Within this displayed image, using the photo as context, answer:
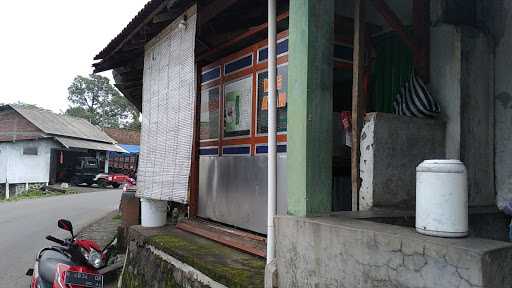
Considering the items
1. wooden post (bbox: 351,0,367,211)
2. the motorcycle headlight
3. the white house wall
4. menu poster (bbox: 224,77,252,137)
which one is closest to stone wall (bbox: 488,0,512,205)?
wooden post (bbox: 351,0,367,211)

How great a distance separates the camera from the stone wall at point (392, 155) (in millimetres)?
3834

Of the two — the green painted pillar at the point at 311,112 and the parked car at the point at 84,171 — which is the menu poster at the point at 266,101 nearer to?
the green painted pillar at the point at 311,112

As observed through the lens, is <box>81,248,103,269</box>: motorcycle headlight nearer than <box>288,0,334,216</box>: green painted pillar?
No

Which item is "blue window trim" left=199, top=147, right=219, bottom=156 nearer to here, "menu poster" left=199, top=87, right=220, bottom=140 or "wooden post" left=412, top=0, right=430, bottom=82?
"menu poster" left=199, top=87, right=220, bottom=140

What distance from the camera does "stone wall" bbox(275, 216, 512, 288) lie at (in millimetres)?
2186

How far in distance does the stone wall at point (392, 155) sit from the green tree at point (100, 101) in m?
57.3

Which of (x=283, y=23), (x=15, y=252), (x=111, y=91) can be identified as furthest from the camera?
(x=111, y=91)

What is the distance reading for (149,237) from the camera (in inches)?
246

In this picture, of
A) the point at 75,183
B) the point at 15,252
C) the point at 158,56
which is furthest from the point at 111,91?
the point at 158,56

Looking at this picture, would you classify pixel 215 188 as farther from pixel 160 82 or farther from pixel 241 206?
pixel 160 82

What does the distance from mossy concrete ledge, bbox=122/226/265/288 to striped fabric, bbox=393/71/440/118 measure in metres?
2.23

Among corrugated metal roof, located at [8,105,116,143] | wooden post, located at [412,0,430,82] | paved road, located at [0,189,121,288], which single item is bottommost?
paved road, located at [0,189,121,288]

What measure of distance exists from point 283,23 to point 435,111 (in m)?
2.05

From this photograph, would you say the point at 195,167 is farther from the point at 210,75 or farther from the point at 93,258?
the point at 93,258
